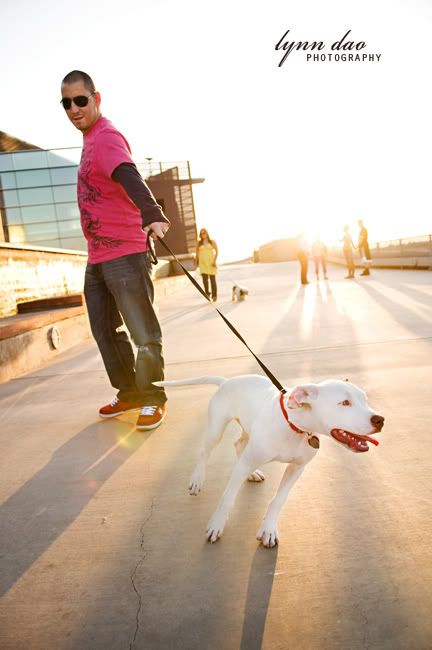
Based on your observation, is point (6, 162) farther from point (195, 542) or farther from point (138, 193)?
point (195, 542)

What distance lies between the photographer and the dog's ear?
1.55 m

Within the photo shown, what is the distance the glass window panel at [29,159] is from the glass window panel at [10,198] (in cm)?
143

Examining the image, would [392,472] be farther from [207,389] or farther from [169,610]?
[207,389]

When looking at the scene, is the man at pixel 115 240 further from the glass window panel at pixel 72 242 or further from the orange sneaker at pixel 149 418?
the glass window panel at pixel 72 242

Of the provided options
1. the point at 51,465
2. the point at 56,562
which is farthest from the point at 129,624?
the point at 51,465

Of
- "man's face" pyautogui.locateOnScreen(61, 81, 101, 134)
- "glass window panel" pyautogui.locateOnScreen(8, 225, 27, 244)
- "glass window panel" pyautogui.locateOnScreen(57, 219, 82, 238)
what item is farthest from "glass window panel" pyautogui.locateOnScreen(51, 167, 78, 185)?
"man's face" pyautogui.locateOnScreen(61, 81, 101, 134)

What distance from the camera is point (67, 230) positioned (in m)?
24.0

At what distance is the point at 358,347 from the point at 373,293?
4.87 metres

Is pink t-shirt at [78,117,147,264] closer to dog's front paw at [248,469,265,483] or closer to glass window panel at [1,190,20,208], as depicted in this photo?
dog's front paw at [248,469,265,483]

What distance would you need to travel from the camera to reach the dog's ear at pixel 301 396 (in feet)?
5.08

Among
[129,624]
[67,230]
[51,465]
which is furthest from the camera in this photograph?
[67,230]

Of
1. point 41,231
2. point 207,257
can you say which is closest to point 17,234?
point 41,231

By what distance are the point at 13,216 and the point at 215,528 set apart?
26286 millimetres

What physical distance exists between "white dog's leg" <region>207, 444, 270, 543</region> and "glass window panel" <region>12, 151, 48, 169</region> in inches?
989
